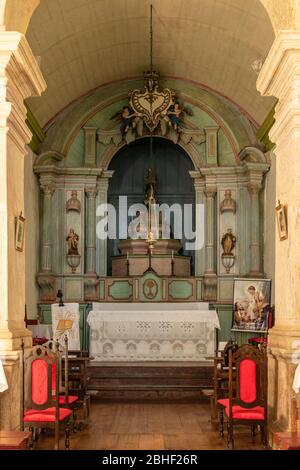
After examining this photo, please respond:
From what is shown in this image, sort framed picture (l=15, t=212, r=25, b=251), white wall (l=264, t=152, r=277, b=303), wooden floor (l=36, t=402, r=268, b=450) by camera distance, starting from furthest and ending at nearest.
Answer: white wall (l=264, t=152, r=277, b=303)
wooden floor (l=36, t=402, r=268, b=450)
framed picture (l=15, t=212, r=25, b=251)

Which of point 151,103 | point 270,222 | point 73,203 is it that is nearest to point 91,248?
point 73,203

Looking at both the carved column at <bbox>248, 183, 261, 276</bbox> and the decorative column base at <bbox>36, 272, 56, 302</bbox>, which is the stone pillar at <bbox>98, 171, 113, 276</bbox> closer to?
the decorative column base at <bbox>36, 272, 56, 302</bbox>

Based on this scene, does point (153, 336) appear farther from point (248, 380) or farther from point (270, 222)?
point (248, 380)

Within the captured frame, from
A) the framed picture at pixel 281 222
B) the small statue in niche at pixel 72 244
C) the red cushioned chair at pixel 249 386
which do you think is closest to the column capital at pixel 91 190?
the small statue in niche at pixel 72 244

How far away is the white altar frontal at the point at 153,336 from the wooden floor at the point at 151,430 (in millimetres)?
1457

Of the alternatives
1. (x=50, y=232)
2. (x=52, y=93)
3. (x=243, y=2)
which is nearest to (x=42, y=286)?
(x=50, y=232)

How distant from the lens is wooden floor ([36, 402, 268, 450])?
23.0 feet

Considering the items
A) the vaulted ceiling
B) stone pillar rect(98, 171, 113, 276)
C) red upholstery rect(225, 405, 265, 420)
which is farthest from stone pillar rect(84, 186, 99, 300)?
red upholstery rect(225, 405, 265, 420)

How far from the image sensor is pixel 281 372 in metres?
6.57

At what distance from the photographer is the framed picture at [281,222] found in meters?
6.71

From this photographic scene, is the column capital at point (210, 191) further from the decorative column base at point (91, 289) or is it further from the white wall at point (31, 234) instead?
the white wall at point (31, 234)

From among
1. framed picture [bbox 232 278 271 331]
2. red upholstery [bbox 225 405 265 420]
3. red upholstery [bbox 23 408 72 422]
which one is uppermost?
framed picture [bbox 232 278 271 331]

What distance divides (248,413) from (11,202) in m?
2.96

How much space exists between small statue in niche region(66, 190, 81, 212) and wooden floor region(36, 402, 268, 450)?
13.9 feet
